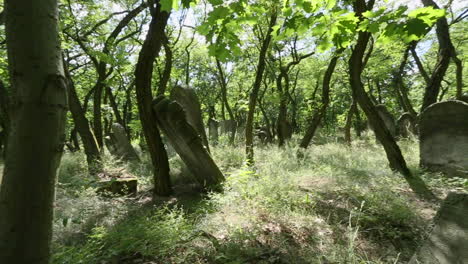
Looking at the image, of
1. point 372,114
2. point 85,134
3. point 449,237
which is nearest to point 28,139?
point 449,237

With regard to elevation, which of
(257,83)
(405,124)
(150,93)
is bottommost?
(405,124)

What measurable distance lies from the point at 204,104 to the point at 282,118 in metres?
13.3

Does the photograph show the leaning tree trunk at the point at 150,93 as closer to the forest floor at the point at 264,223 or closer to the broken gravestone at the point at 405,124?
the forest floor at the point at 264,223

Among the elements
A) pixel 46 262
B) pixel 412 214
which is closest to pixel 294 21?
pixel 46 262

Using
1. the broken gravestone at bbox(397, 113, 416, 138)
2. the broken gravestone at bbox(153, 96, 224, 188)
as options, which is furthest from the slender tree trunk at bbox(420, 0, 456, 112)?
the broken gravestone at bbox(397, 113, 416, 138)

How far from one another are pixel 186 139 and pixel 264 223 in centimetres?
267

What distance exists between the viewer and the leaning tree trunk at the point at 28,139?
0.95 m

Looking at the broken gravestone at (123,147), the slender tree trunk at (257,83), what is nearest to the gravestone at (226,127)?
the broken gravestone at (123,147)

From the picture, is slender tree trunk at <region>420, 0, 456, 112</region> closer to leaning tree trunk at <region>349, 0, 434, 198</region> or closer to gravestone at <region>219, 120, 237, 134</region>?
leaning tree trunk at <region>349, 0, 434, 198</region>

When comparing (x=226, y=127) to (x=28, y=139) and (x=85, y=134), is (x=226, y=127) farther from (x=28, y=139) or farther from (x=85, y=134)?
(x=28, y=139)

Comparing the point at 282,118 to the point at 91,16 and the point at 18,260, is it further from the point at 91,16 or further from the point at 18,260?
the point at 18,260

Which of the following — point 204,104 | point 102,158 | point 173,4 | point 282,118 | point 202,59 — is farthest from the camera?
point 204,104

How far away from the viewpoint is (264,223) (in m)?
3.29

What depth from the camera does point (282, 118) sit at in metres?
12.1
